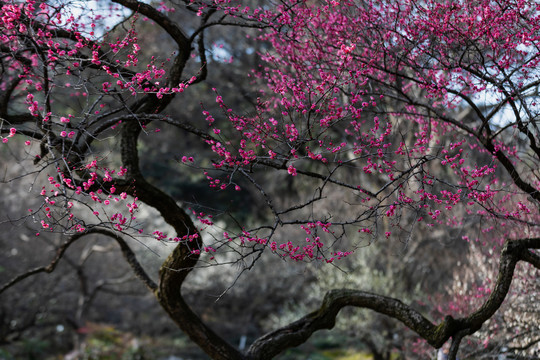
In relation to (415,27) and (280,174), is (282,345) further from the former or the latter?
(280,174)

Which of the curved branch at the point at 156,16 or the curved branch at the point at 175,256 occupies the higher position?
the curved branch at the point at 156,16

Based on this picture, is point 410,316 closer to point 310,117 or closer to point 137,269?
point 310,117

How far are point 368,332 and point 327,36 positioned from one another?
642cm

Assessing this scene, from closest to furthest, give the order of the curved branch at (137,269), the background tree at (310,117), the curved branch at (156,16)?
the background tree at (310,117) < the curved branch at (156,16) < the curved branch at (137,269)

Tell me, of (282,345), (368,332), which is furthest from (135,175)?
(368,332)

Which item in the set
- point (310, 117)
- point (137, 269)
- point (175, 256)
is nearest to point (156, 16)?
point (310, 117)

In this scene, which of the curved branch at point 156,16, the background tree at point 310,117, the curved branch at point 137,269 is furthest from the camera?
the curved branch at point 137,269

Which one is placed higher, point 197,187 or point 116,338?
point 197,187

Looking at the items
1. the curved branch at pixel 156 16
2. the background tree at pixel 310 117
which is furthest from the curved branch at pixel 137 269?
the curved branch at pixel 156 16

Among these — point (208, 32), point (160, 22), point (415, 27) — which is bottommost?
point (415, 27)

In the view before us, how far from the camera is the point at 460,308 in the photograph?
25.2ft

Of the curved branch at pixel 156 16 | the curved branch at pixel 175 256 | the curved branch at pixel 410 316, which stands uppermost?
the curved branch at pixel 156 16

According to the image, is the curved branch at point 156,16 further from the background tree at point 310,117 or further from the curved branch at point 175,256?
the curved branch at point 175,256

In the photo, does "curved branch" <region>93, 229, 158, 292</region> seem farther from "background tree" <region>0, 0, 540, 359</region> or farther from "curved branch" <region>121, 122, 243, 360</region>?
"curved branch" <region>121, 122, 243, 360</region>
